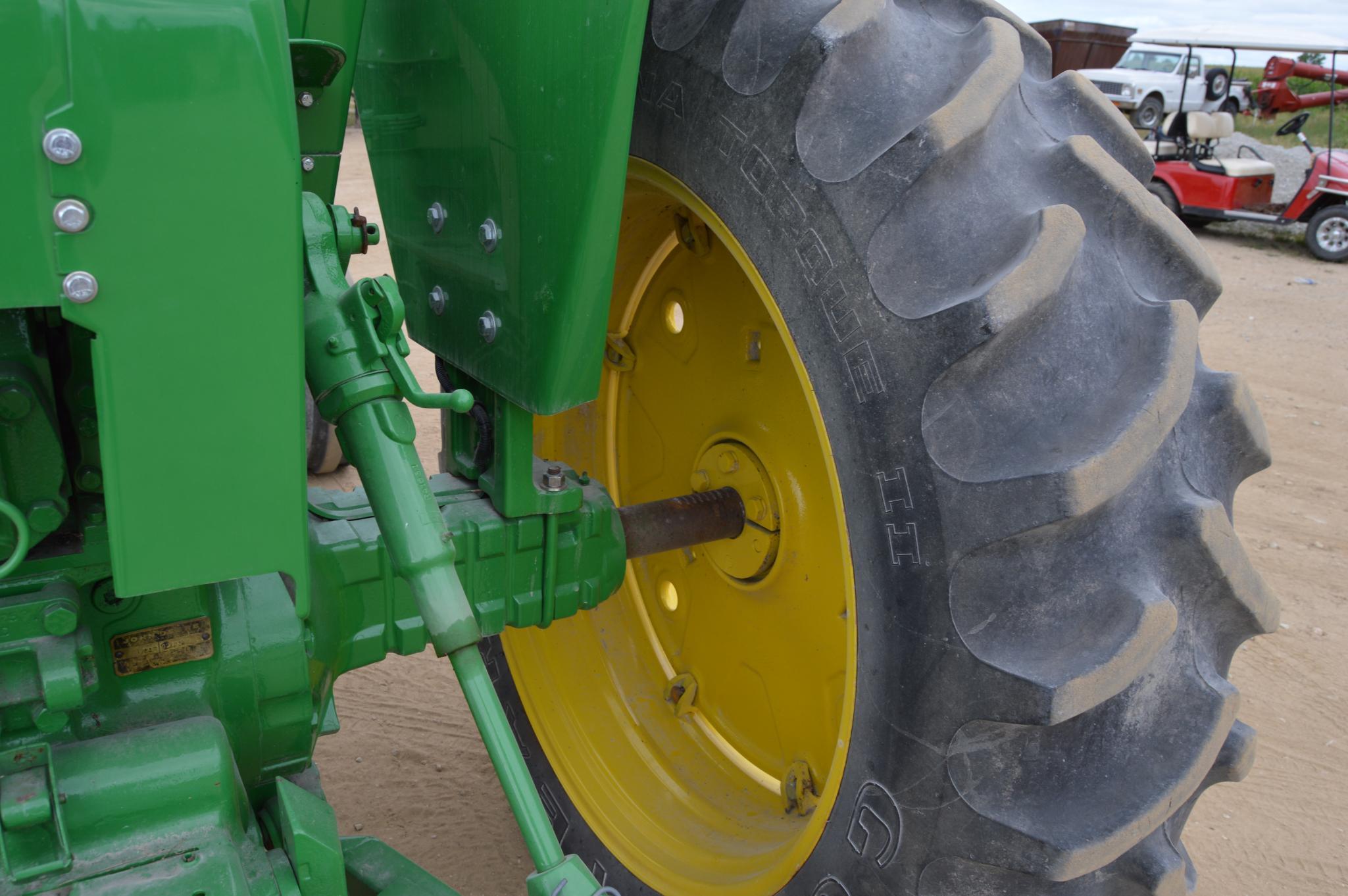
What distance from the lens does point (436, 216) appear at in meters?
1.64

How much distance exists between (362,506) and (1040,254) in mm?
1092

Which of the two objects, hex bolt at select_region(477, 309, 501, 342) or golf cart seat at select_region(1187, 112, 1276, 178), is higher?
hex bolt at select_region(477, 309, 501, 342)

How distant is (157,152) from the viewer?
0.93m

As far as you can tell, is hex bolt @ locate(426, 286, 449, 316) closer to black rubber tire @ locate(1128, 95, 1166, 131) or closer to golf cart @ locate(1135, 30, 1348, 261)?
golf cart @ locate(1135, 30, 1348, 261)

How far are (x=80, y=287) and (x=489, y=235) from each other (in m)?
0.67

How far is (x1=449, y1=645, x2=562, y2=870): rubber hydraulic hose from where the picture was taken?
1.08m

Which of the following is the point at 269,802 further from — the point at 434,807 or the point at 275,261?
the point at 434,807

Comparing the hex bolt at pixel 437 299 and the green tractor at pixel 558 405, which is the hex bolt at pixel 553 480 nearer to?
the green tractor at pixel 558 405

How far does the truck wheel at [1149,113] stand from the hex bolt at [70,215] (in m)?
14.9

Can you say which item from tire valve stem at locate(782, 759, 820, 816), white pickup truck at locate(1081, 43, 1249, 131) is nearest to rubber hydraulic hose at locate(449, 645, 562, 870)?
tire valve stem at locate(782, 759, 820, 816)

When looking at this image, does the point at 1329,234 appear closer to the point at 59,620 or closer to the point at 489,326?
the point at 489,326

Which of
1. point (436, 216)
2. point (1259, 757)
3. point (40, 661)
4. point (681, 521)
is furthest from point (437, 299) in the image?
point (1259, 757)

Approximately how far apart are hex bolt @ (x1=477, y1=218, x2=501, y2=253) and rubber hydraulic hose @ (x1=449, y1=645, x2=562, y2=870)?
63 centimetres

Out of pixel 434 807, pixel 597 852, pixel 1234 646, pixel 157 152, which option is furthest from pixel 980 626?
pixel 434 807
